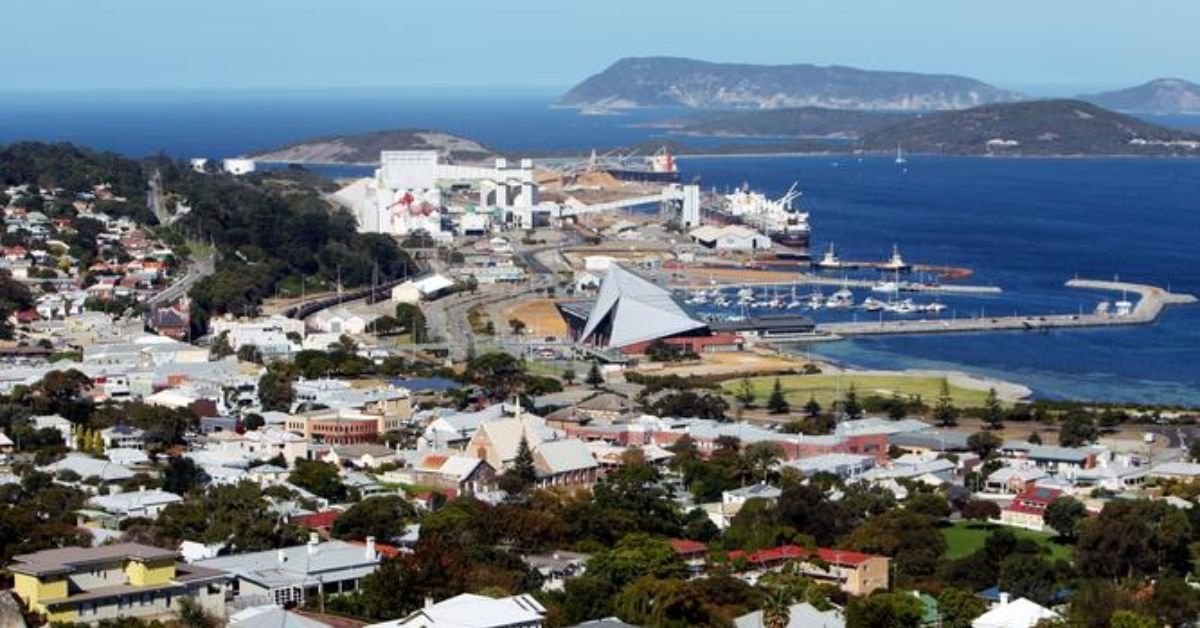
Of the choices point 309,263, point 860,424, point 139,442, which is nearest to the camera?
point 139,442

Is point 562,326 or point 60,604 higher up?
point 60,604

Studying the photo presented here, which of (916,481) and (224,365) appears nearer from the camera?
(916,481)

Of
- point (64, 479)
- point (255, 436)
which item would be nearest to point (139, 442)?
point (255, 436)

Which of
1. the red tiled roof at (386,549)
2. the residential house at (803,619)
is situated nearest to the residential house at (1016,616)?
the residential house at (803,619)

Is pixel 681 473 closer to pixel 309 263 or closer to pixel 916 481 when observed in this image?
pixel 916 481

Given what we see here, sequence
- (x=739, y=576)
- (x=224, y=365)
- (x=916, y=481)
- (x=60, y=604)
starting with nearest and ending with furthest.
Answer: (x=60, y=604)
(x=739, y=576)
(x=916, y=481)
(x=224, y=365)

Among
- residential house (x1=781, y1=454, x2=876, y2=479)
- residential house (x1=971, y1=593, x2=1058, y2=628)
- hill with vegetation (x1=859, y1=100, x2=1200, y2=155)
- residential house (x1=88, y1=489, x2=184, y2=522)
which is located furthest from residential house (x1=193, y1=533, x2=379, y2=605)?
hill with vegetation (x1=859, y1=100, x2=1200, y2=155)

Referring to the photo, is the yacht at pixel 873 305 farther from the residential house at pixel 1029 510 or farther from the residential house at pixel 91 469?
the residential house at pixel 91 469
